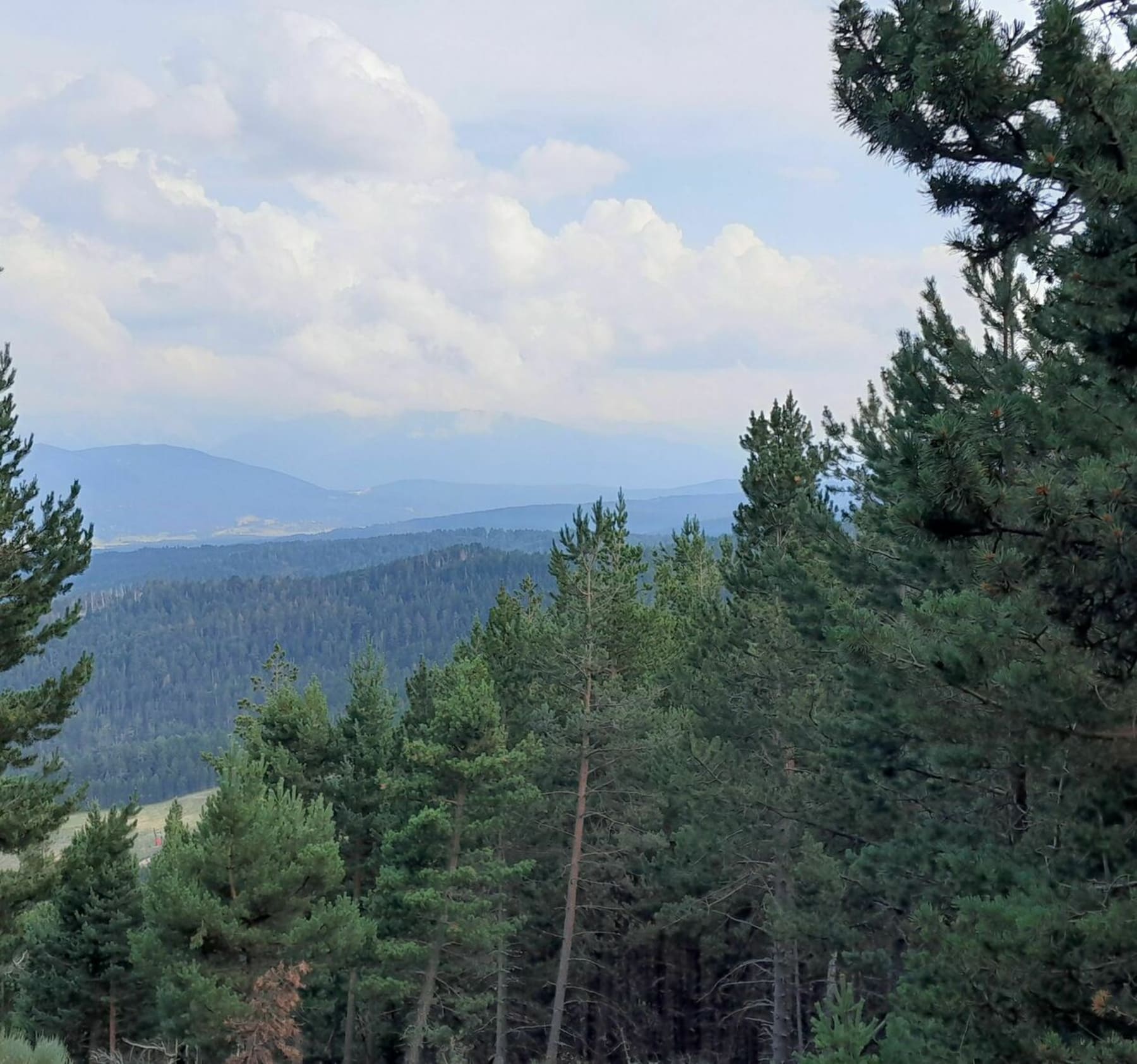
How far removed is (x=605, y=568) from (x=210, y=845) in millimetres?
9614

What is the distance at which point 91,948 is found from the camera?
2050 centimetres

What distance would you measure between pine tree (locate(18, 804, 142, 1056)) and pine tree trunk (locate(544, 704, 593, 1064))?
28.3 ft

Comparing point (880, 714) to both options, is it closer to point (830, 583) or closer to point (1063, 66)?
point (830, 583)

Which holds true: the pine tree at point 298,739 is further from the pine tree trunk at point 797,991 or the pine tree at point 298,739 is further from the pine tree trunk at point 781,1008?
the pine tree trunk at point 781,1008

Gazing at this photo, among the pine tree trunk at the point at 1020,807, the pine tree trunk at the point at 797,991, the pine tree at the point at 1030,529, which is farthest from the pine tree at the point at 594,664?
the pine tree at the point at 1030,529

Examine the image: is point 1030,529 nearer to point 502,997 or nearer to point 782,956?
point 782,956

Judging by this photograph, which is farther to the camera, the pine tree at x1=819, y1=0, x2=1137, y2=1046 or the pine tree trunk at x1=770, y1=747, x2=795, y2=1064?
the pine tree trunk at x1=770, y1=747, x2=795, y2=1064

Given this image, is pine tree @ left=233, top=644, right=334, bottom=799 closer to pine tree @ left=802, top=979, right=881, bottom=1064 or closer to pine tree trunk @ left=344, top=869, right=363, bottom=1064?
pine tree trunk @ left=344, top=869, right=363, bottom=1064

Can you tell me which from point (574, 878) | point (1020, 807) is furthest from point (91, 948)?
point (1020, 807)

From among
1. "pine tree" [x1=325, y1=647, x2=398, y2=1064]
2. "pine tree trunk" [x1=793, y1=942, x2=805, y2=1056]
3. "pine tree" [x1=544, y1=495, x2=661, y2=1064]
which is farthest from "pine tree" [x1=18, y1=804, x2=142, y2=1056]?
"pine tree trunk" [x1=793, y1=942, x2=805, y2=1056]

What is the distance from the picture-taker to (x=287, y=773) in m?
24.0

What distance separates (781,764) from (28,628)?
1232 cm

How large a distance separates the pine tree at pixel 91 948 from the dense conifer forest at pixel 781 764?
0.08 metres

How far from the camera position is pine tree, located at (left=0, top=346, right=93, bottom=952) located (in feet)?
42.0
